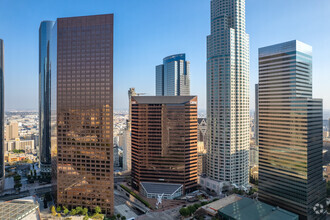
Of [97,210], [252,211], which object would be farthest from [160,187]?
[252,211]

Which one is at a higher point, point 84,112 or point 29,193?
point 84,112

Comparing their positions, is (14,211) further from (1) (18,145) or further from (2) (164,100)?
(1) (18,145)

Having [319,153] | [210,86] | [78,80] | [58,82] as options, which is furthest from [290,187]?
[58,82]

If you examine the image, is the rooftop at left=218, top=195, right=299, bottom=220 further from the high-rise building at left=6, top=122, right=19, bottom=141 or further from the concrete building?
the high-rise building at left=6, top=122, right=19, bottom=141

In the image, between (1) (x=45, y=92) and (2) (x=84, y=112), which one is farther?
(1) (x=45, y=92)

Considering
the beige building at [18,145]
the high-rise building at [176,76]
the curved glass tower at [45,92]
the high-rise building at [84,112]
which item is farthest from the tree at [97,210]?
the beige building at [18,145]

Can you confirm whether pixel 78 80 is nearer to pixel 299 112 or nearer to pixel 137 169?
pixel 137 169

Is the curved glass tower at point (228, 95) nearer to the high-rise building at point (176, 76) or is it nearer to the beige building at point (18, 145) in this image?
the high-rise building at point (176, 76)
